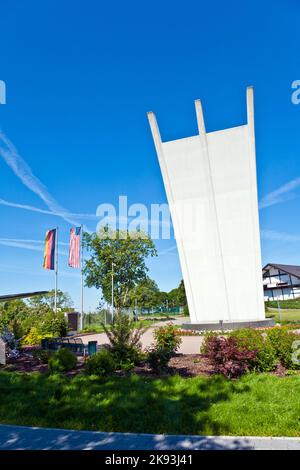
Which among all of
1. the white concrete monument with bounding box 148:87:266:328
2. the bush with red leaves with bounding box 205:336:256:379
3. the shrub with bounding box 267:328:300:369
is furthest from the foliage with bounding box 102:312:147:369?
the white concrete monument with bounding box 148:87:266:328

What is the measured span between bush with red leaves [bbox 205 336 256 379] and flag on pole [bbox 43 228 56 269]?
71.4 ft

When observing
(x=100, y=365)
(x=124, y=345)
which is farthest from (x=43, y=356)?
(x=100, y=365)

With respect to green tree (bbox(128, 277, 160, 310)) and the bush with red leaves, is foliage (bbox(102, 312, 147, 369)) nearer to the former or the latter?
the bush with red leaves

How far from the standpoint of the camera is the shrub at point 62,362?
33.8ft

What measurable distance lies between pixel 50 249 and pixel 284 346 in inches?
907

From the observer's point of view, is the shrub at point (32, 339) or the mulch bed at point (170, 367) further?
the shrub at point (32, 339)

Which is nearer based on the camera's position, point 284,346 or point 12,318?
point 284,346

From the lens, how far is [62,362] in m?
10.4

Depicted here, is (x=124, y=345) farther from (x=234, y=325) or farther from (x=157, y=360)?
(x=234, y=325)

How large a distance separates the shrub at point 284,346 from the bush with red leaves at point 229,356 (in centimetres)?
112

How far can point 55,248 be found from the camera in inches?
1178

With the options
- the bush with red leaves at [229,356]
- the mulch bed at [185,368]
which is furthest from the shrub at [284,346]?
the mulch bed at [185,368]

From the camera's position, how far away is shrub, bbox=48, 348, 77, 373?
33.8 ft

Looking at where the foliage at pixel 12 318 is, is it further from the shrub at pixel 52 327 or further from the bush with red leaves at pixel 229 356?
the bush with red leaves at pixel 229 356
